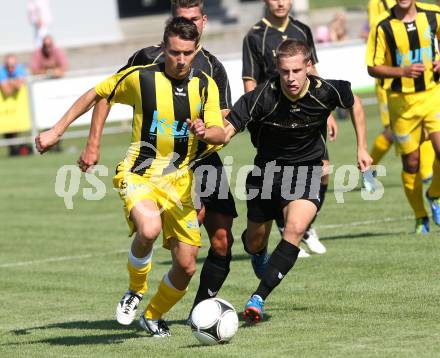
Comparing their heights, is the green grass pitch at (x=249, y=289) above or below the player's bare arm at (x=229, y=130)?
below

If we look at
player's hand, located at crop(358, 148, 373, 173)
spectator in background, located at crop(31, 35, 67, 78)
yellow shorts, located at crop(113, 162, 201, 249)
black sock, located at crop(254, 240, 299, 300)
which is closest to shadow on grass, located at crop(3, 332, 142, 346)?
yellow shorts, located at crop(113, 162, 201, 249)

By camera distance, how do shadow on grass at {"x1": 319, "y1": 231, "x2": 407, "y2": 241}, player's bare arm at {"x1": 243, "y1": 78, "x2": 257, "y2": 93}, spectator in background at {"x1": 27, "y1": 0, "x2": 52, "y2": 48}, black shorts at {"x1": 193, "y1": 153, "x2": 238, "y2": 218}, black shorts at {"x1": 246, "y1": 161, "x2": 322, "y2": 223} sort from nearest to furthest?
black shorts at {"x1": 193, "y1": 153, "x2": 238, "y2": 218} < black shorts at {"x1": 246, "y1": 161, "x2": 322, "y2": 223} < player's bare arm at {"x1": 243, "y1": 78, "x2": 257, "y2": 93} < shadow on grass at {"x1": 319, "y1": 231, "x2": 407, "y2": 241} < spectator in background at {"x1": 27, "y1": 0, "x2": 52, "y2": 48}

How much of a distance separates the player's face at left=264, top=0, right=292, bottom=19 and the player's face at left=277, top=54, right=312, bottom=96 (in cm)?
278

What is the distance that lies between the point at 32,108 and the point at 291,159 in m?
14.9

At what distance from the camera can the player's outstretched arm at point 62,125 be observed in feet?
24.8

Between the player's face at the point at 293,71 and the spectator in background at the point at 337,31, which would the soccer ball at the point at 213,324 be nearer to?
the player's face at the point at 293,71

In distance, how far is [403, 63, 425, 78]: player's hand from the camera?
10539 mm

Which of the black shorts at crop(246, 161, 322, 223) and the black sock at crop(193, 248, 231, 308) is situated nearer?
the black sock at crop(193, 248, 231, 308)

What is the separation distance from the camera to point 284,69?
7859 mm

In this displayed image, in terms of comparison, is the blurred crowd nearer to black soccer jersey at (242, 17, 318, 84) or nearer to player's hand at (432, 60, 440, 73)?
black soccer jersey at (242, 17, 318, 84)

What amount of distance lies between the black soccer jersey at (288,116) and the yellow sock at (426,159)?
3.67 m

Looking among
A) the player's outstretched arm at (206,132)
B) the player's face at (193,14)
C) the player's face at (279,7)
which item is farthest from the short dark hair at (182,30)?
the player's face at (279,7)

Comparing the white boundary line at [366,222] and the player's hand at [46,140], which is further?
the white boundary line at [366,222]

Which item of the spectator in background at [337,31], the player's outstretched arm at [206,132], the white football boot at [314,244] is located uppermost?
the player's outstretched arm at [206,132]
